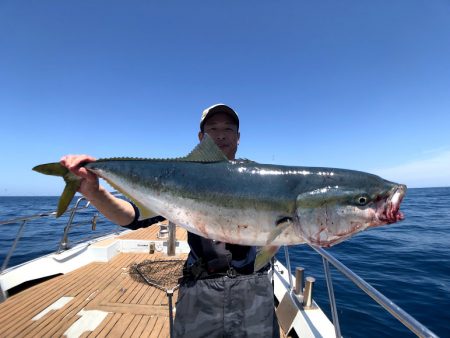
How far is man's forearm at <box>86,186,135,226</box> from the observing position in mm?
3127

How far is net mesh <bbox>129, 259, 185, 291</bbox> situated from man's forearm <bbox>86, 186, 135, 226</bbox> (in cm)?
450

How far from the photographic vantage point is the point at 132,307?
626 cm

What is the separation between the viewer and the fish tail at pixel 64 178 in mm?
3092

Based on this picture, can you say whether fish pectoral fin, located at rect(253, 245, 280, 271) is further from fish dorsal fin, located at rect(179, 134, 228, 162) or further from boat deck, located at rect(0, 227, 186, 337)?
boat deck, located at rect(0, 227, 186, 337)

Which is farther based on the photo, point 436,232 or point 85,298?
point 436,232

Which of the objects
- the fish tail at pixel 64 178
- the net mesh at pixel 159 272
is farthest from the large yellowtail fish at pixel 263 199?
the net mesh at pixel 159 272

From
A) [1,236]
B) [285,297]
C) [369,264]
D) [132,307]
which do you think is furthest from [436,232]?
[1,236]

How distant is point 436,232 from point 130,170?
85.1ft

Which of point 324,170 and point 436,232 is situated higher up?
point 324,170

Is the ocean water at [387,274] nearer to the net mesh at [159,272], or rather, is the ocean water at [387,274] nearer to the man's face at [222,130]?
the net mesh at [159,272]

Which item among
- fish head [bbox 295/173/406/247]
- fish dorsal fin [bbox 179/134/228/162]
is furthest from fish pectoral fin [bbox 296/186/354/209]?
fish dorsal fin [bbox 179/134/228/162]

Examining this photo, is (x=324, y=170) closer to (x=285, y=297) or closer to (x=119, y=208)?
(x=119, y=208)

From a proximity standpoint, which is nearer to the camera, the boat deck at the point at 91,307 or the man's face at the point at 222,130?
the man's face at the point at 222,130

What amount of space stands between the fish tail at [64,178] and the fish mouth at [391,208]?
326 centimetres
